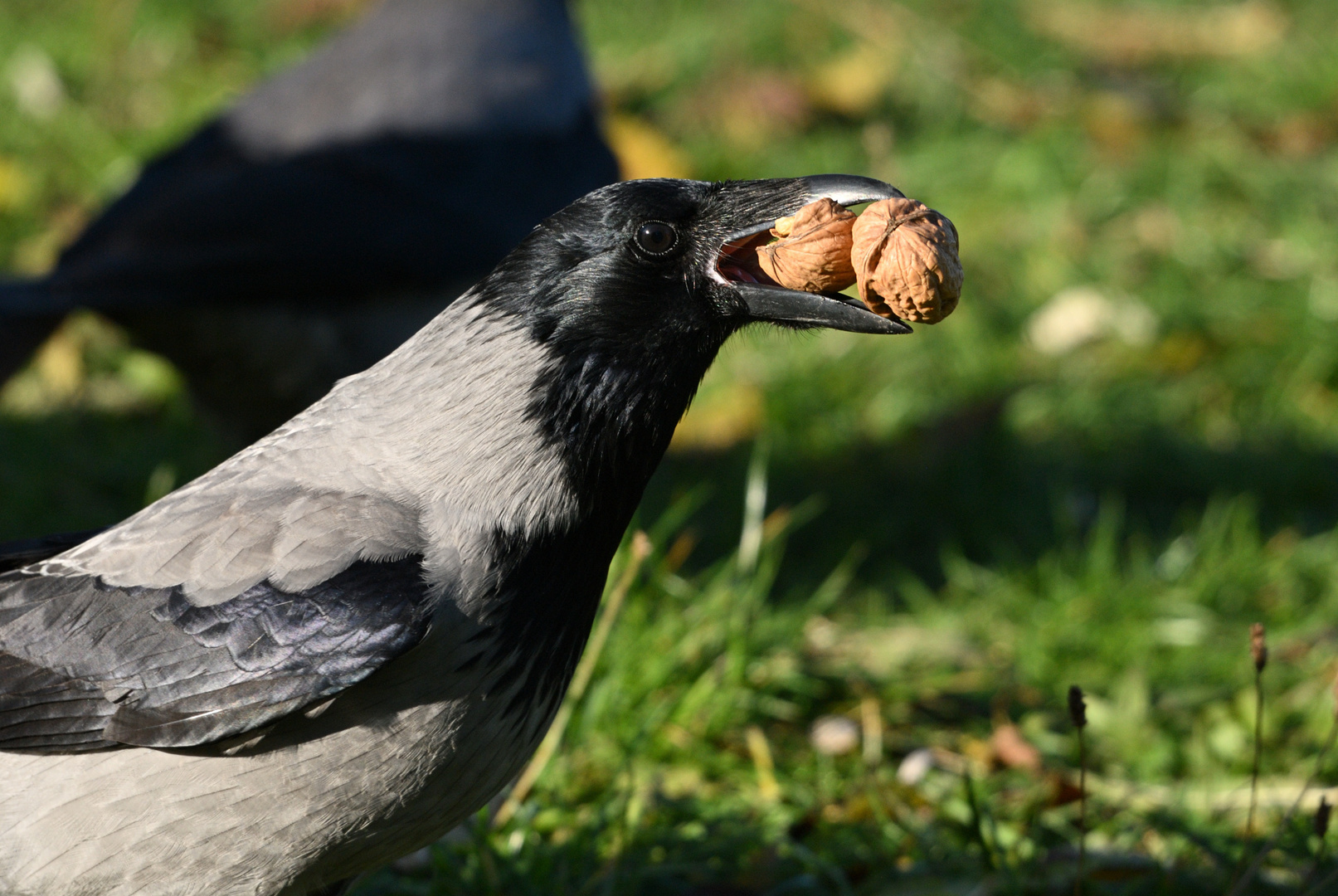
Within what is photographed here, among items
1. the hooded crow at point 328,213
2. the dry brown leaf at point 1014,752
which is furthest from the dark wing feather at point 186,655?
the hooded crow at point 328,213

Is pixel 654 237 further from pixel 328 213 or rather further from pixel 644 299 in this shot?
pixel 328 213

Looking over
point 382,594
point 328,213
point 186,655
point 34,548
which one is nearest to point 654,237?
point 382,594

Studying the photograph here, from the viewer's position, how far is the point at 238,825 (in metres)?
2.26

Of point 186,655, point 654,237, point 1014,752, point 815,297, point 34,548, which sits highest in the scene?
point 654,237

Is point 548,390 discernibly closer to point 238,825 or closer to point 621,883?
point 238,825

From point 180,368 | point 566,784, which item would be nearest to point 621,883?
point 566,784

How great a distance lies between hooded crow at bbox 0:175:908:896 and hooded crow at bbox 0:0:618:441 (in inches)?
76.8

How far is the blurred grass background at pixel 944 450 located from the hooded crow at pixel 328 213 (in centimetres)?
54

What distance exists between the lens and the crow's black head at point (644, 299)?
2359 millimetres

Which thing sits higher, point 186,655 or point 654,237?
point 654,237

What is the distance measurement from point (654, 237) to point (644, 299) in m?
0.10

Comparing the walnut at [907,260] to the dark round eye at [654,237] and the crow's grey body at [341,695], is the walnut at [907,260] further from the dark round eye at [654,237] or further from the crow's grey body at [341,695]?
the crow's grey body at [341,695]

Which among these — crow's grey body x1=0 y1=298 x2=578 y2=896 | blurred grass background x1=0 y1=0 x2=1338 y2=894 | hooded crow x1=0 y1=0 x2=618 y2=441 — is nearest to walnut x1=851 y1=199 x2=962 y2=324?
crow's grey body x1=0 y1=298 x2=578 y2=896

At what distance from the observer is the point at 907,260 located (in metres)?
2.30
